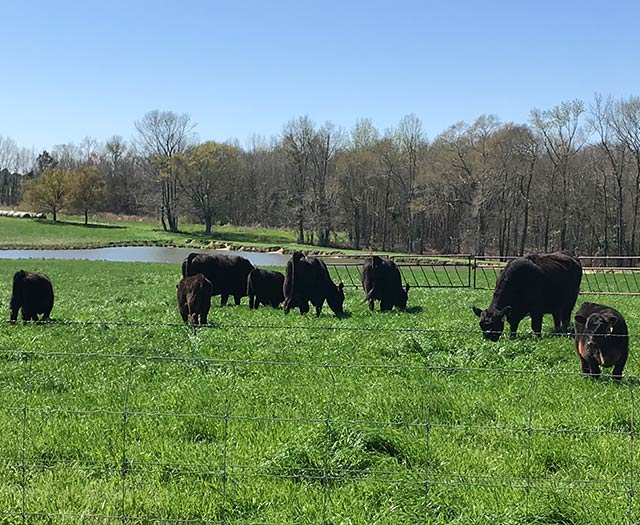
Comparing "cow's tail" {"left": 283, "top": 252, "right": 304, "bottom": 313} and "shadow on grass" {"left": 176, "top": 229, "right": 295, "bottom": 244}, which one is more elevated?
"shadow on grass" {"left": 176, "top": 229, "right": 295, "bottom": 244}

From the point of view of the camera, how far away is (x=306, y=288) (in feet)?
58.4

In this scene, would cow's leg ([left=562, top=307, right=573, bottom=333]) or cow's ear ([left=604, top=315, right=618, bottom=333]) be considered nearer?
cow's ear ([left=604, top=315, right=618, bottom=333])

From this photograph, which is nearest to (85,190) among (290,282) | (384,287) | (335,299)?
(290,282)

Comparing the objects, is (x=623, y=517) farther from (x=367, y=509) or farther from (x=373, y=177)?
(x=373, y=177)

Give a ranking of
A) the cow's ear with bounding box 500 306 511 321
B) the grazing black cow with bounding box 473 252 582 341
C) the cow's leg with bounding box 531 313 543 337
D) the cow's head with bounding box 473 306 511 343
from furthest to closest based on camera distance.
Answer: the cow's leg with bounding box 531 313 543 337
the grazing black cow with bounding box 473 252 582 341
the cow's ear with bounding box 500 306 511 321
the cow's head with bounding box 473 306 511 343

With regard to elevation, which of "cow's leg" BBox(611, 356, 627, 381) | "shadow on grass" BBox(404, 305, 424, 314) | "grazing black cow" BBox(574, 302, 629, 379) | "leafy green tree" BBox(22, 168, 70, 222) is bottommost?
"shadow on grass" BBox(404, 305, 424, 314)

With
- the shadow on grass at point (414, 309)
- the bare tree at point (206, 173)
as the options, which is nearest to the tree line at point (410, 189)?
the bare tree at point (206, 173)

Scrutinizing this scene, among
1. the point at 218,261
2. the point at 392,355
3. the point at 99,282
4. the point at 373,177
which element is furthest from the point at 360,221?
the point at 392,355

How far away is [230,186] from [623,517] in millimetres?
85563

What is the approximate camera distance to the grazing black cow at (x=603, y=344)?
868cm

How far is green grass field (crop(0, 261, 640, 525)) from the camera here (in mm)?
4832

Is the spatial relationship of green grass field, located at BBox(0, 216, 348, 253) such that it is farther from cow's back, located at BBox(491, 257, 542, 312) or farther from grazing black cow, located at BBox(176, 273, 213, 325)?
cow's back, located at BBox(491, 257, 542, 312)

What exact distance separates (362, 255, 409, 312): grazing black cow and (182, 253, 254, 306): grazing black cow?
378 centimetres

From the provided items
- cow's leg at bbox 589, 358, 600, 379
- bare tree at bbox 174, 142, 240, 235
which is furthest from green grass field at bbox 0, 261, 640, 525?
bare tree at bbox 174, 142, 240, 235
